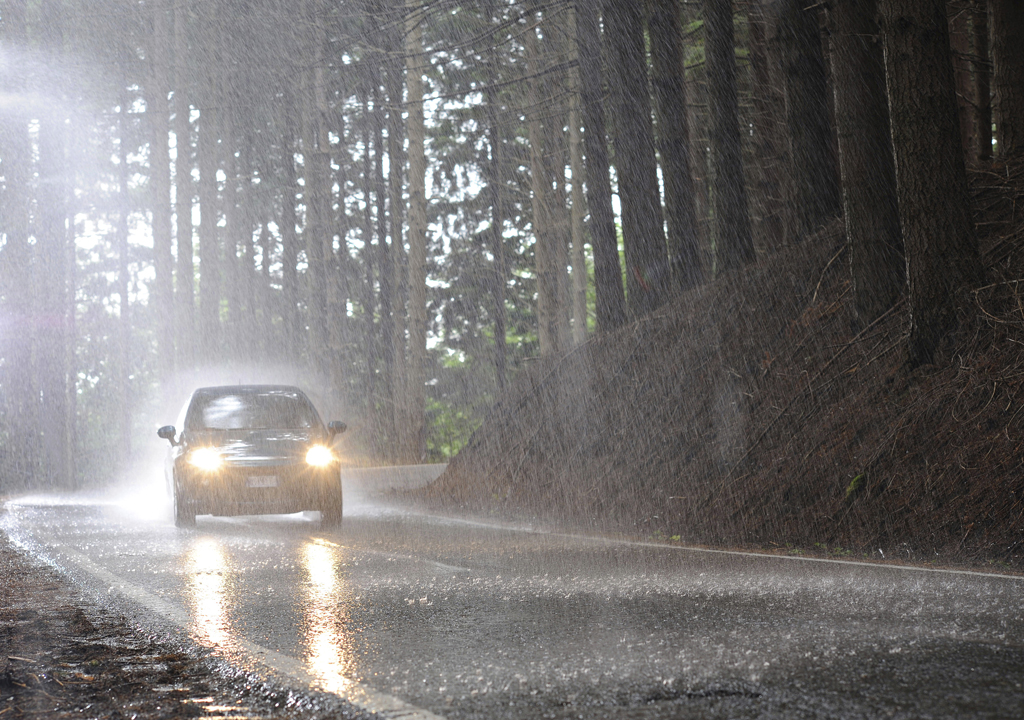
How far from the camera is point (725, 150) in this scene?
1878 centimetres

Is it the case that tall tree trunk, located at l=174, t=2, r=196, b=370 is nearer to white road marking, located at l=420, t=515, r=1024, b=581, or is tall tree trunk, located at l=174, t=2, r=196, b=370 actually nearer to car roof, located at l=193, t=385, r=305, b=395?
car roof, located at l=193, t=385, r=305, b=395

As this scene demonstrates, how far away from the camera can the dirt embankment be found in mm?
9805

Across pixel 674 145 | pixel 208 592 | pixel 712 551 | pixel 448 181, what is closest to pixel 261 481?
pixel 208 592

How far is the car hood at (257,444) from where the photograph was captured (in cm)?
1417

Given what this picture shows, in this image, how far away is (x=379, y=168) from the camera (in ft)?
134

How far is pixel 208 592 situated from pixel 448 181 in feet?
126

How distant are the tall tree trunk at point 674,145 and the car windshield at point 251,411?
7493 mm

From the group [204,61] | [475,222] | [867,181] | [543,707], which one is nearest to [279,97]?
[204,61]

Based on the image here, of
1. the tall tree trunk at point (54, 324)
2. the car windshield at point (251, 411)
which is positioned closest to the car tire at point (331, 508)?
the car windshield at point (251, 411)

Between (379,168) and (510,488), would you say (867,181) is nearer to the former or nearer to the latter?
(510,488)

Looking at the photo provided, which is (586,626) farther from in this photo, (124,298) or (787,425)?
(124,298)

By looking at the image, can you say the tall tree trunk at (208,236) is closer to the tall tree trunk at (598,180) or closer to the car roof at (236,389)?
the tall tree trunk at (598,180)

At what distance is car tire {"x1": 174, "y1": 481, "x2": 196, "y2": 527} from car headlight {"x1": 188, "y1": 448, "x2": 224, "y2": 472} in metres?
0.41

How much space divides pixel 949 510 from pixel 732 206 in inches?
400
